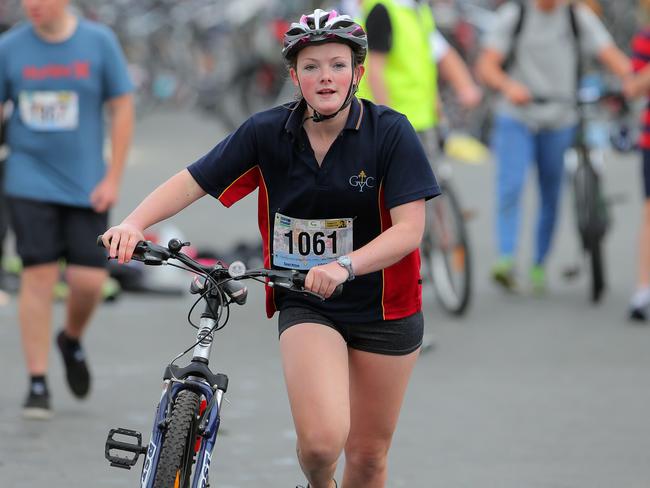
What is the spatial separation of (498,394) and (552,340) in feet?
5.05

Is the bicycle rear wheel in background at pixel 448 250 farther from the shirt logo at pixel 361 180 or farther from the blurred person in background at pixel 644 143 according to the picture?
the shirt logo at pixel 361 180

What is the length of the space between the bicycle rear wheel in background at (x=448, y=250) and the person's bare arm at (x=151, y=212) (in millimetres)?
Result: 5123

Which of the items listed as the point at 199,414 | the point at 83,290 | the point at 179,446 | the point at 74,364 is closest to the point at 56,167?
the point at 83,290

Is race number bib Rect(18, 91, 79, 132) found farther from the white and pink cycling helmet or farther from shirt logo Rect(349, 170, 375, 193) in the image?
shirt logo Rect(349, 170, 375, 193)

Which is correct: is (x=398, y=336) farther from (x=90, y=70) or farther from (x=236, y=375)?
(x=236, y=375)

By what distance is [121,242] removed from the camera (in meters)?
4.49

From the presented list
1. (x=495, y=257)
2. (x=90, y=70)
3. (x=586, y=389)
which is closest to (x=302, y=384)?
(x=90, y=70)

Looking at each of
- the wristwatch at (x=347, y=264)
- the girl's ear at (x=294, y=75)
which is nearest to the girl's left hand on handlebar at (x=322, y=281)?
the wristwatch at (x=347, y=264)

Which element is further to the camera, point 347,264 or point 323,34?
point 323,34

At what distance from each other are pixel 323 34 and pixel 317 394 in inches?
42.6

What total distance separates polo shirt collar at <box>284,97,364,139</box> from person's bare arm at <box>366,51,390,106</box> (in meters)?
4.25

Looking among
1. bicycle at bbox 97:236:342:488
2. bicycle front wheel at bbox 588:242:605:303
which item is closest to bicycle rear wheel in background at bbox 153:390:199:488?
bicycle at bbox 97:236:342:488

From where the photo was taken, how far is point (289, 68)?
4922 mm

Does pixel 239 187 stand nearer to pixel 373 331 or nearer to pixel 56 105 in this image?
pixel 373 331
